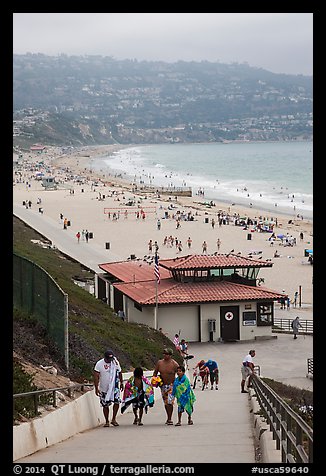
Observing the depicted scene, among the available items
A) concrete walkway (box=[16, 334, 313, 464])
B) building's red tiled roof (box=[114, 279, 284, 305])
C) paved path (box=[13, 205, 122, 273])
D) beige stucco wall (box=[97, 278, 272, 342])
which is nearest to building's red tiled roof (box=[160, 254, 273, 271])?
building's red tiled roof (box=[114, 279, 284, 305])

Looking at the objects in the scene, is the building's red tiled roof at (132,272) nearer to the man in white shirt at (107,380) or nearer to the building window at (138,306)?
the building window at (138,306)

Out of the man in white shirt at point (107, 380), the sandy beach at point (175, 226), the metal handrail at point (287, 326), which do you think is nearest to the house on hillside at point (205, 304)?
the metal handrail at point (287, 326)

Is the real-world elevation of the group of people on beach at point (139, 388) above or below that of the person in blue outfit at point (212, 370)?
above

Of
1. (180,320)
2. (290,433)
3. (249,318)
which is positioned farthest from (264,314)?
(290,433)

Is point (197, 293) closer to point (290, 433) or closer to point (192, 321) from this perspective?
point (192, 321)
